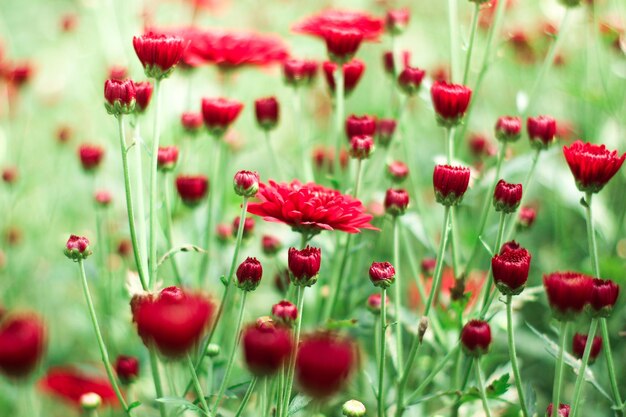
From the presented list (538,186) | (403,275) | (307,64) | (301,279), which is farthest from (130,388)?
(538,186)

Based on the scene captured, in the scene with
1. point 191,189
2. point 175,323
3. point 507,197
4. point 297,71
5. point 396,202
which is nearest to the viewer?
point 175,323

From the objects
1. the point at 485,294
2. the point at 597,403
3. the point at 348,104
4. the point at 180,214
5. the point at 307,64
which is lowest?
the point at 597,403

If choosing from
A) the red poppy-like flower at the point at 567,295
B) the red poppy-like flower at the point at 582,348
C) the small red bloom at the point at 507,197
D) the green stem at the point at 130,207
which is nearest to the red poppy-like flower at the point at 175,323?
the green stem at the point at 130,207

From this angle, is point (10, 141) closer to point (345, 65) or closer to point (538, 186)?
point (345, 65)

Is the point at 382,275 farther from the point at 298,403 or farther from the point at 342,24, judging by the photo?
the point at 342,24

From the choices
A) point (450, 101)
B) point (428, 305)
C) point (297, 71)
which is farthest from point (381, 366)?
point (297, 71)

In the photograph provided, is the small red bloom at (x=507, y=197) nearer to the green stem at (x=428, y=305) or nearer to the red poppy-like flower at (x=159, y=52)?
the green stem at (x=428, y=305)
